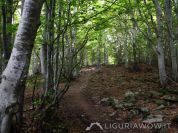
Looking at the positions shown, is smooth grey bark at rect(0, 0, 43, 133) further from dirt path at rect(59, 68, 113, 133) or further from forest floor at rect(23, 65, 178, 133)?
dirt path at rect(59, 68, 113, 133)

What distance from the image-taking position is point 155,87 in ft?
46.0

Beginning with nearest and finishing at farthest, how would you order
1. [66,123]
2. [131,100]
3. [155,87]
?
[66,123] → [131,100] → [155,87]

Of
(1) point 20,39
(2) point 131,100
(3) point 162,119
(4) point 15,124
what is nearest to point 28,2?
(1) point 20,39

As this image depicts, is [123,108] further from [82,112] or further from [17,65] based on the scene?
[17,65]

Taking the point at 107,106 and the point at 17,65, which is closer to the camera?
the point at 17,65

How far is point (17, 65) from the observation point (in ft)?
14.4

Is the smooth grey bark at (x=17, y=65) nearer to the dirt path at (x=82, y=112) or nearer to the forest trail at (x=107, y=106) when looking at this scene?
the forest trail at (x=107, y=106)

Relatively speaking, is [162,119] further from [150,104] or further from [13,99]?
[13,99]

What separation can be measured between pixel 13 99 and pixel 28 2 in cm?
180

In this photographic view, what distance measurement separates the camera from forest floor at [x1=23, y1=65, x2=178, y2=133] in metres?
8.11

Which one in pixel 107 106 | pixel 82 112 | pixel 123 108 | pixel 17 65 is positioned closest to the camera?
pixel 17 65

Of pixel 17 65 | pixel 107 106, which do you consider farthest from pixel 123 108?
pixel 17 65

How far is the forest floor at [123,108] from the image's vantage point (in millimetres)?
8109

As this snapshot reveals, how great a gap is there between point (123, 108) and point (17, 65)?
6951 mm
